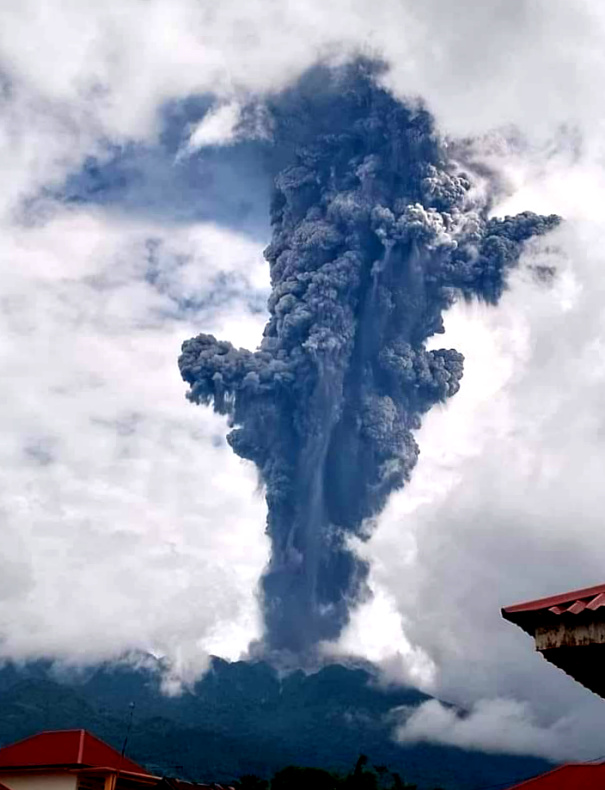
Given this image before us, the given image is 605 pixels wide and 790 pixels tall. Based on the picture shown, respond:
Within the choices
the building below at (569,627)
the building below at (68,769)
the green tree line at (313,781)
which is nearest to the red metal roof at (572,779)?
the building below at (569,627)

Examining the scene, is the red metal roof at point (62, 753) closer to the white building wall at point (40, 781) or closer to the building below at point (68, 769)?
the building below at point (68, 769)

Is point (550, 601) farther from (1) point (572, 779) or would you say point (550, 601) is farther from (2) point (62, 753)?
(2) point (62, 753)

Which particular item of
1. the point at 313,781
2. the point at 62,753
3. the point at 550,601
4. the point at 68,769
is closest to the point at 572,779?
the point at 550,601

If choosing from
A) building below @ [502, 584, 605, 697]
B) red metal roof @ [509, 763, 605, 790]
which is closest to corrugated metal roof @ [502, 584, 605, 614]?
building below @ [502, 584, 605, 697]

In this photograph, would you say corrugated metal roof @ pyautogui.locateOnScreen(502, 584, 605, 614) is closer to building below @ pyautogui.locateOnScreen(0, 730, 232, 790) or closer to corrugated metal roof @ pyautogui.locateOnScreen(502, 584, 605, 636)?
corrugated metal roof @ pyautogui.locateOnScreen(502, 584, 605, 636)

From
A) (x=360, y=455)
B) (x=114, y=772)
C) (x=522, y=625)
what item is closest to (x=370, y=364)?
(x=360, y=455)

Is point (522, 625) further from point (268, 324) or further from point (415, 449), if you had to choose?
point (415, 449)
